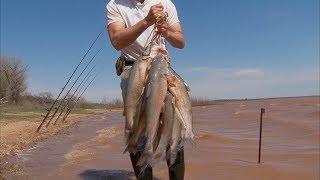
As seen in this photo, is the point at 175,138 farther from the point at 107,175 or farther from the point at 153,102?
the point at 107,175

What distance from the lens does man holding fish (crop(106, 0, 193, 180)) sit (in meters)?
4.29

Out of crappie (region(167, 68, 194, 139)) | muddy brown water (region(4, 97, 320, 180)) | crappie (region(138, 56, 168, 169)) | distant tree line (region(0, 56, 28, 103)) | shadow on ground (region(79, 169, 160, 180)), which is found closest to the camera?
crappie (region(138, 56, 168, 169))

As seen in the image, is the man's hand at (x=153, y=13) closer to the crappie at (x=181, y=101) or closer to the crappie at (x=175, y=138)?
the crappie at (x=181, y=101)

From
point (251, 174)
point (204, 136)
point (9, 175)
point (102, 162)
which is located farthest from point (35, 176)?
point (204, 136)

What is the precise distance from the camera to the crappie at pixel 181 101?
438 centimetres

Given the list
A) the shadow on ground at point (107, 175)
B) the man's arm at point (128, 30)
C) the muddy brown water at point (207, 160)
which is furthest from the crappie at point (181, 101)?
the shadow on ground at point (107, 175)

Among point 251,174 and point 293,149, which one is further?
point 293,149

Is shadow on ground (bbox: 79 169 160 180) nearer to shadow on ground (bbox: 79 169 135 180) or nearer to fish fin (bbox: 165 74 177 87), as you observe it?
shadow on ground (bbox: 79 169 135 180)

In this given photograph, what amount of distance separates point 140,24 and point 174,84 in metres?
0.55

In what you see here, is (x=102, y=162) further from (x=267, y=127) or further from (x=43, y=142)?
(x=267, y=127)

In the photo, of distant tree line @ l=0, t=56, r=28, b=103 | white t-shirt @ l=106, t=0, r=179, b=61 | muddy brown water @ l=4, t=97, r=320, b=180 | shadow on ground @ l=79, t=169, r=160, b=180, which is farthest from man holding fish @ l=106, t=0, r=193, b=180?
distant tree line @ l=0, t=56, r=28, b=103

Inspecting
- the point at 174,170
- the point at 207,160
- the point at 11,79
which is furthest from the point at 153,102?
the point at 11,79

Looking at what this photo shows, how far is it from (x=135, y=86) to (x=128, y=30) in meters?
0.46

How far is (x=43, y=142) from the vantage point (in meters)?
12.8
